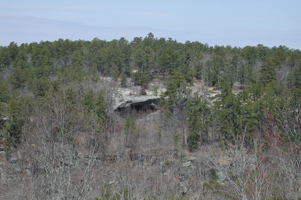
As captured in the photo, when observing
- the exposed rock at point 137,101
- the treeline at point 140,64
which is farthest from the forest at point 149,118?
the exposed rock at point 137,101

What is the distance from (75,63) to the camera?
50156 millimetres

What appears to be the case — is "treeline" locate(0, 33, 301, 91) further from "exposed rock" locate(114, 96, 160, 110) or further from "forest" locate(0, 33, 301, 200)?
"exposed rock" locate(114, 96, 160, 110)

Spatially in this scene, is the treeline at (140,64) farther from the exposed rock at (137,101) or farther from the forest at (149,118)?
the exposed rock at (137,101)

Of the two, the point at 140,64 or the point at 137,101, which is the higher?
the point at 140,64

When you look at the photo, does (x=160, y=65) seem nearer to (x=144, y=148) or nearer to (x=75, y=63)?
(x=75, y=63)

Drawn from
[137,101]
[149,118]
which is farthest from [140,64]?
[149,118]

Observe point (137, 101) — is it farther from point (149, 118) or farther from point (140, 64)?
point (140, 64)

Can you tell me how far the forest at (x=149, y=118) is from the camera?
54.2 feet

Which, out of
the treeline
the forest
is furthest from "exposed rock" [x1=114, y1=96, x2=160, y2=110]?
the treeline

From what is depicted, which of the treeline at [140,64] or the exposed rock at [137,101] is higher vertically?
the treeline at [140,64]

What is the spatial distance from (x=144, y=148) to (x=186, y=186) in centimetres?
923

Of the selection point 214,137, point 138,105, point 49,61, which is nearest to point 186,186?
point 214,137

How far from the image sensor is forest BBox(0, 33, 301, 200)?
16531 millimetres

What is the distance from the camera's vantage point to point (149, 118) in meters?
38.4
